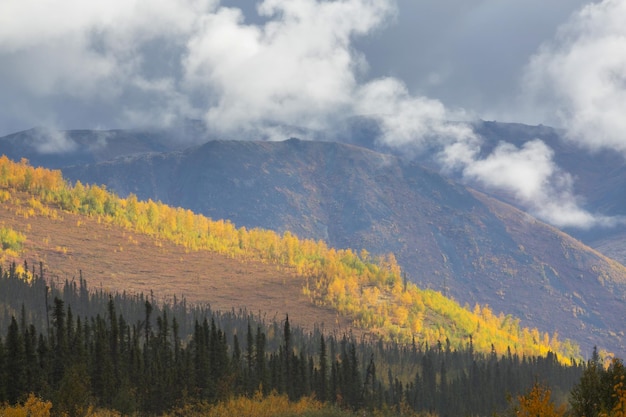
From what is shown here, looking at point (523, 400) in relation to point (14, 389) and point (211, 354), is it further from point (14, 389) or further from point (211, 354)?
point (211, 354)

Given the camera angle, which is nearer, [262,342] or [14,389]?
[14,389]

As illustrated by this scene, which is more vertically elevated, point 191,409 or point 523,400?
point 523,400

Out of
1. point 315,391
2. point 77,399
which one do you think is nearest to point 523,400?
point 77,399

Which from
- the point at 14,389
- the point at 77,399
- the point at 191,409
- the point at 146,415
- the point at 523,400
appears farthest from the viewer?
the point at 191,409

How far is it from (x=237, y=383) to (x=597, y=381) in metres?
112

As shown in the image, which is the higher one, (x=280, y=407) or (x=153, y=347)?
(x=153, y=347)

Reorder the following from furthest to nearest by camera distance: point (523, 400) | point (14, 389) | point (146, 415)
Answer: point (146, 415)
point (14, 389)
point (523, 400)

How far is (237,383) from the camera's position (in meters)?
162

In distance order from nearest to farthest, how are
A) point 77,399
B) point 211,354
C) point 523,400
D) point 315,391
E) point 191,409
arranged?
point 523,400 < point 77,399 < point 191,409 < point 211,354 < point 315,391

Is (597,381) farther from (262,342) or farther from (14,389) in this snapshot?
(262,342)

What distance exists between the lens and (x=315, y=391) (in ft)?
590

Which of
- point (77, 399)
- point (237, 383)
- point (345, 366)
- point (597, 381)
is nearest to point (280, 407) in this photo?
point (237, 383)

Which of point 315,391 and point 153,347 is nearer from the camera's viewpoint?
point 153,347

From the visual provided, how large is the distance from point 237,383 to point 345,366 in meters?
32.4
